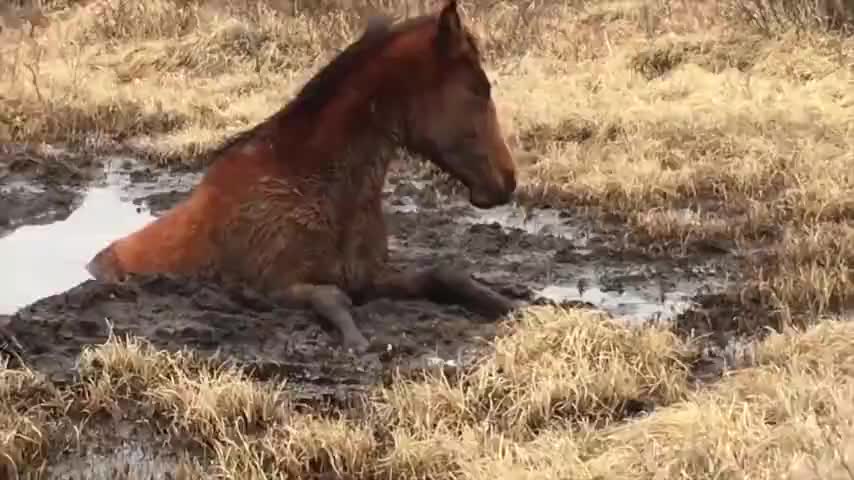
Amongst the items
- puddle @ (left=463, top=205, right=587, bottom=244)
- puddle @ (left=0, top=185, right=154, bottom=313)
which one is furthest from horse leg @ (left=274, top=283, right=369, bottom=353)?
puddle @ (left=463, top=205, right=587, bottom=244)

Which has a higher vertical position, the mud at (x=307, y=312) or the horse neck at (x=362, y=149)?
the horse neck at (x=362, y=149)

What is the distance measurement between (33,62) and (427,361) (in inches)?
393

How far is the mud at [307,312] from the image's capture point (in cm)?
538

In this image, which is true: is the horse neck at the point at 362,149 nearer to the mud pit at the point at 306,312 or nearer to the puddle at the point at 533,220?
the mud pit at the point at 306,312

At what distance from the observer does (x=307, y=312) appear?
577 centimetres

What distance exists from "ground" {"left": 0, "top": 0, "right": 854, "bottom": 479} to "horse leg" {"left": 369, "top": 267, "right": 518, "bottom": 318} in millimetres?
77

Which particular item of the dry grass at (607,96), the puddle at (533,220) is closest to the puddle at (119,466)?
the dry grass at (607,96)

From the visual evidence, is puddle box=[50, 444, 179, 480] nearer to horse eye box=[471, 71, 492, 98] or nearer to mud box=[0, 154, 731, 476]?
mud box=[0, 154, 731, 476]

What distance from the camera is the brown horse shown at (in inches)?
232

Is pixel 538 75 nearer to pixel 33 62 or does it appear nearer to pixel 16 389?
pixel 33 62

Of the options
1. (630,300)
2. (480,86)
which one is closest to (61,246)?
(480,86)

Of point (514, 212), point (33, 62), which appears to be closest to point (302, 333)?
point (514, 212)

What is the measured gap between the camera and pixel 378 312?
6.01 m

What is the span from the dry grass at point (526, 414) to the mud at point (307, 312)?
252 mm
